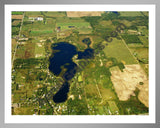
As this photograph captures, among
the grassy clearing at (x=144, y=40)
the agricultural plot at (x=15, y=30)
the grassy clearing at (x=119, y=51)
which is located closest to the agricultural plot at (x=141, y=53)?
the grassy clearing at (x=119, y=51)

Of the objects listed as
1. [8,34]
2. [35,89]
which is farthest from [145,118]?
[35,89]

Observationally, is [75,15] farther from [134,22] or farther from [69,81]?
[69,81]

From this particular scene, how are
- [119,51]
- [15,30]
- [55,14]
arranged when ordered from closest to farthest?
[119,51] < [15,30] < [55,14]

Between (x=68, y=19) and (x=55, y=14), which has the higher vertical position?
Answer: (x=55, y=14)

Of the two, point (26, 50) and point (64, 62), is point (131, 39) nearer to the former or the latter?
point (64, 62)

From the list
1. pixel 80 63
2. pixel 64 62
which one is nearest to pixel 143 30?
pixel 80 63

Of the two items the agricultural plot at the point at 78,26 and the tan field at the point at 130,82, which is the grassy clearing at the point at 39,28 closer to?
the agricultural plot at the point at 78,26

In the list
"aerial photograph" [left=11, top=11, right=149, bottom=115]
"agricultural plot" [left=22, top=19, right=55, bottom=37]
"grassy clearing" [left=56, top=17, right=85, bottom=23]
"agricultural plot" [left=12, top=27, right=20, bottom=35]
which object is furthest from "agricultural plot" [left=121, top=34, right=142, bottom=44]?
"agricultural plot" [left=12, top=27, right=20, bottom=35]

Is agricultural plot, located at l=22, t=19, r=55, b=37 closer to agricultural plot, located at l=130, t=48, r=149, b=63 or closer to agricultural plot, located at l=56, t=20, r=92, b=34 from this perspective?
agricultural plot, located at l=56, t=20, r=92, b=34
